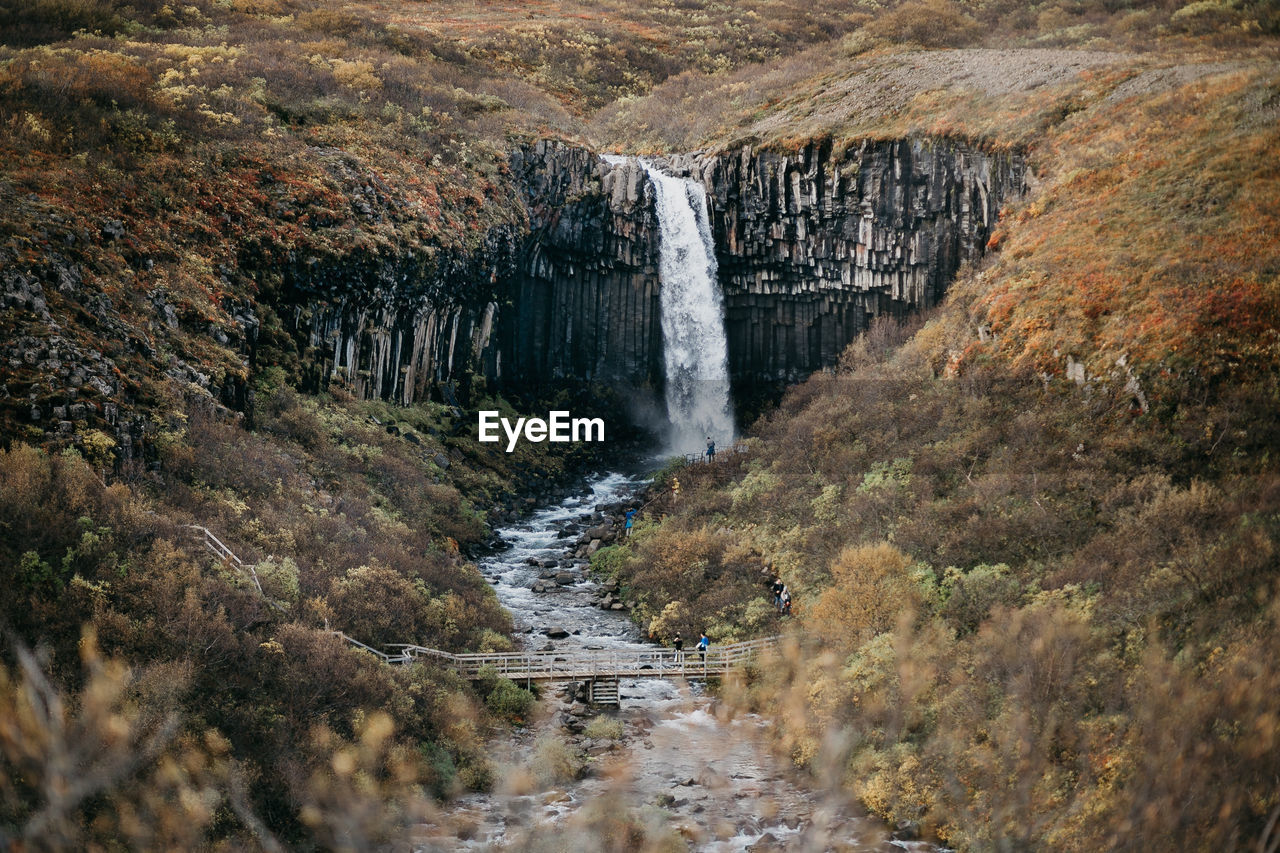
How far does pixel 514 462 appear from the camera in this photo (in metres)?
41.4

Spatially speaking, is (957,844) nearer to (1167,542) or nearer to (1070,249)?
(1167,542)

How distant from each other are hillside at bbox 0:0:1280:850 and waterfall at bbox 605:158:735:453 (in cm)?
472

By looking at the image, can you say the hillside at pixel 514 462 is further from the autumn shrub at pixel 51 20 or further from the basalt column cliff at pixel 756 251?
the basalt column cliff at pixel 756 251

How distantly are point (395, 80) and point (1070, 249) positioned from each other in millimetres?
36840

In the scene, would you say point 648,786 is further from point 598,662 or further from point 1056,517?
point 1056,517

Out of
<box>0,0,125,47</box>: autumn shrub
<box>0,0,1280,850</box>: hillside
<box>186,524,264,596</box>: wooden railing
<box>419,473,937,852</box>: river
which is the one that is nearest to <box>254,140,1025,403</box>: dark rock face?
<box>0,0,1280,850</box>: hillside

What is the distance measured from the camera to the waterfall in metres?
47.2

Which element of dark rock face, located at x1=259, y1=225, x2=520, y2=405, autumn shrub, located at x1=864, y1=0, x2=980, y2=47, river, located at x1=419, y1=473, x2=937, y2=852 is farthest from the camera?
autumn shrub, located at x1=864, y1=0, x2=980, y2=47

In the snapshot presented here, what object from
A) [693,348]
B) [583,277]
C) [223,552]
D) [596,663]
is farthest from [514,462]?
[223,552]

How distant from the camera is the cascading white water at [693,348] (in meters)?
47.2

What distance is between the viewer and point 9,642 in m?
15.2

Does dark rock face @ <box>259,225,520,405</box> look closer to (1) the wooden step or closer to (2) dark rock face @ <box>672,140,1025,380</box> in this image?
(2) dark rock face @ <box>672,140,1025,380</box>

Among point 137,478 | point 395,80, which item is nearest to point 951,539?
point 137,478
